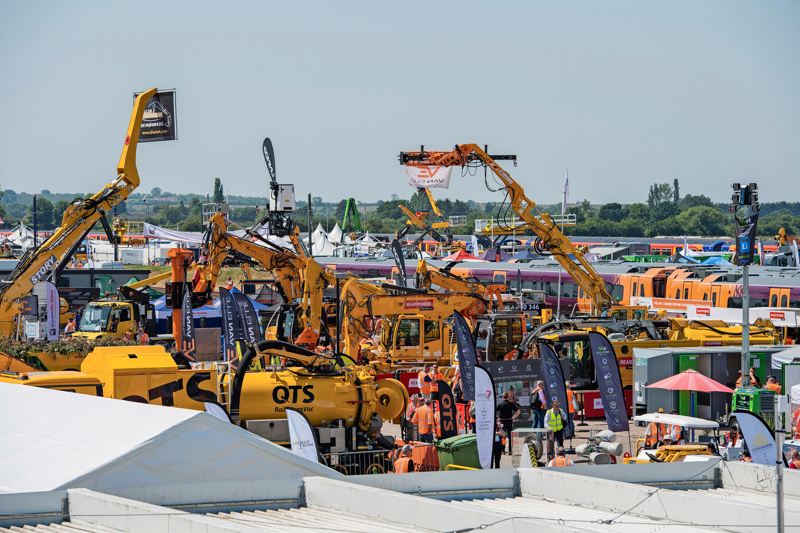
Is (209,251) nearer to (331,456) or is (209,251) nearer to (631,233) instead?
(331,456)

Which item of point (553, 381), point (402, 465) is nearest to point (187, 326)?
point (553, 381)

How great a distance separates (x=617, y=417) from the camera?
54.9 ft

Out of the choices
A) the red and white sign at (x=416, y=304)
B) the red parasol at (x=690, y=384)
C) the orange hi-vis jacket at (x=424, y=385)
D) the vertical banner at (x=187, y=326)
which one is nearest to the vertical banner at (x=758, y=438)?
the red parasol at (x=690, y=384)

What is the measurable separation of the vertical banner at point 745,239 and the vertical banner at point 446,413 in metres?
6.22

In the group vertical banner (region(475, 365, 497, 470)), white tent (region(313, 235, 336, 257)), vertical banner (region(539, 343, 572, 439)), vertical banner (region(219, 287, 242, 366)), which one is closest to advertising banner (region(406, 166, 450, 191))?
vertical banner (region(219, 287, 242, 366))

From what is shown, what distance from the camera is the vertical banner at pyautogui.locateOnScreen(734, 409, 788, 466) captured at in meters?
12.2

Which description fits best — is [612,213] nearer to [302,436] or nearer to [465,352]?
[465,352]

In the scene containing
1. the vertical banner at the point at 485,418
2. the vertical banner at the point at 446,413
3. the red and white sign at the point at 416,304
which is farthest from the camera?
the red and white sign at the point at 416,304

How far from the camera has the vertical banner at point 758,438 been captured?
479 inches

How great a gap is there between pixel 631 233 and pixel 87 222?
14786 cm

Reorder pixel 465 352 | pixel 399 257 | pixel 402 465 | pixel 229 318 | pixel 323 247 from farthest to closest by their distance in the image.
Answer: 1. pixel 323 247
2. pixel 399 257
3. pixel 229 318
4. pixel 465 352
5. pixel 402 465

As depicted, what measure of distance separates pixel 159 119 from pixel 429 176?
8.73m

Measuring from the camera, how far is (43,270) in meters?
23.4

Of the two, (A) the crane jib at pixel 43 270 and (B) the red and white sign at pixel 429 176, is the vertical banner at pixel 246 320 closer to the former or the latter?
(A) the crane jib at pixel 43 270
